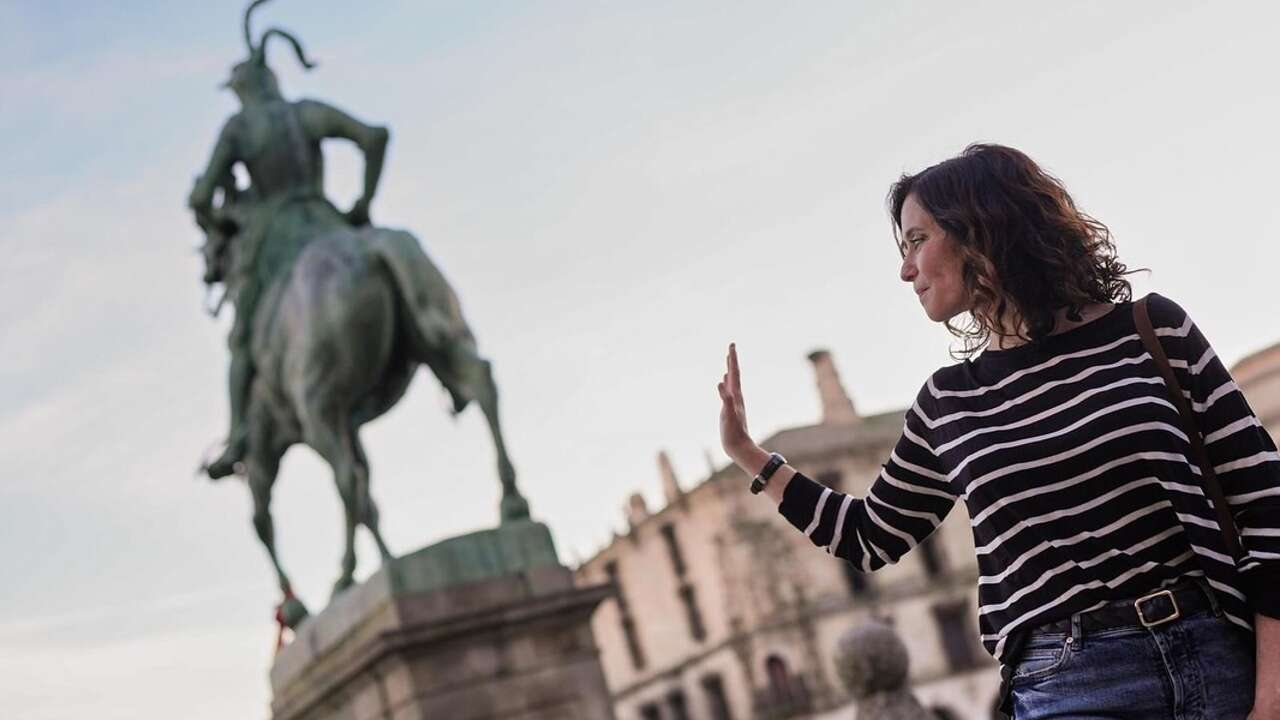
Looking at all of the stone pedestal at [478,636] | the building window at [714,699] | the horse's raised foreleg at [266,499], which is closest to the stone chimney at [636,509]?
the building window at [714,699]

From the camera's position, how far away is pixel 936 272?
264 cm

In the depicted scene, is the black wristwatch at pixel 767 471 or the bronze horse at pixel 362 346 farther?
the bronze horse at pixel 362 346

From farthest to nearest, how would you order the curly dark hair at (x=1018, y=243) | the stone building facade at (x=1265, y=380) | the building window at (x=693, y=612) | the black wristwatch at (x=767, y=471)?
the building window at (x=693, y=612), the stone building facade at (x=1265, y=380), the black wristwatch at (x=767, y=471), the curly dark hair at (x=1018, y=243)

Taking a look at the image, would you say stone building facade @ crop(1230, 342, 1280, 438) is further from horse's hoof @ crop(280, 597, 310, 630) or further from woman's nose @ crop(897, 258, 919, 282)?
woman's nose @ crop(897, 258, 919, 282)

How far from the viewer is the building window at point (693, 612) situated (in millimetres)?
49750

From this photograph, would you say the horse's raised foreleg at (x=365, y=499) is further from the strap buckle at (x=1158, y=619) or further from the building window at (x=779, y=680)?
the building window at (x=779, y=680)

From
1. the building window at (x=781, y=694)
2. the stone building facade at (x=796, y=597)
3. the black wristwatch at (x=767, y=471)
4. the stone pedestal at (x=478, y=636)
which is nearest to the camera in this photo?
the black wristwatch at (x=767, y=471)

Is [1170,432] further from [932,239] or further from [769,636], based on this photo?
[769,636]

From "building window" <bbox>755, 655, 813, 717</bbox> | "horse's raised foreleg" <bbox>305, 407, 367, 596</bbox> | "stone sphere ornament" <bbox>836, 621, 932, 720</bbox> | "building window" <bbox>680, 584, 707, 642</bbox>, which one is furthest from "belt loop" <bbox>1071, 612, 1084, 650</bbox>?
"building window" <bbox>680, 584, 707, 642</bbox>

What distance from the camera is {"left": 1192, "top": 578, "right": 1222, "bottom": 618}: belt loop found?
7.66ft

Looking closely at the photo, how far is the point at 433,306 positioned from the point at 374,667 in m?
1.90

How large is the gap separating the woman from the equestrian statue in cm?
677

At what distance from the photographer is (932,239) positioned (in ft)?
8.69

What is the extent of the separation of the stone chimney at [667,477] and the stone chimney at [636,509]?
1.03 m
